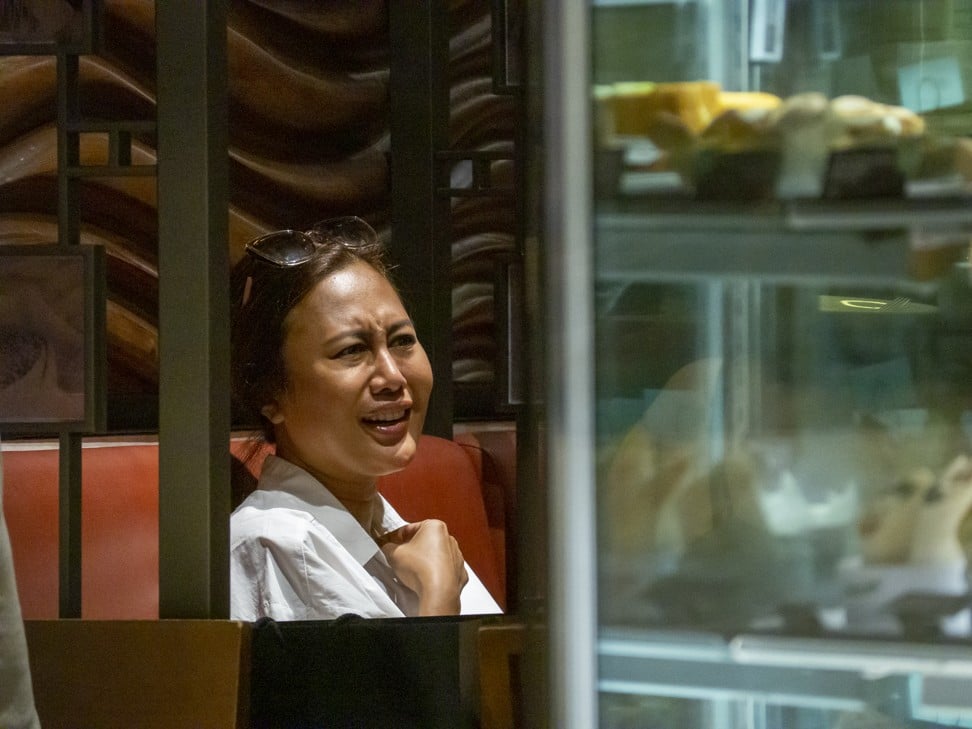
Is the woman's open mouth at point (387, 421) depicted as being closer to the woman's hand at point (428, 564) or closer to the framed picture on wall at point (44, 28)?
the woman's hand at point (428, 564)

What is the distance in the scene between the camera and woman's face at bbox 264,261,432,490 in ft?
6.40

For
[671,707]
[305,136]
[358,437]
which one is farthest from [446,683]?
[305,136]

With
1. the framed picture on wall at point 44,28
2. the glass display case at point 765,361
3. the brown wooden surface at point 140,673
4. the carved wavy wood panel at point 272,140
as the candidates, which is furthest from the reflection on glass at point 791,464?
the carved wavy wood panel at point 272,140

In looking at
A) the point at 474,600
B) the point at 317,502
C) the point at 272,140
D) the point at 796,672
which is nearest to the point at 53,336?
the point at 317,502

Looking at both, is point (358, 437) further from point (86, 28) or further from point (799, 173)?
point (799, 173)

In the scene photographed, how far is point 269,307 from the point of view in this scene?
198cm

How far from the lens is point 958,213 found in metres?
0.87

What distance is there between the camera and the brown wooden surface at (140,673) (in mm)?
1164

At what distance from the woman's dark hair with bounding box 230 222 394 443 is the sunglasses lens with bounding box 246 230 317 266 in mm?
11

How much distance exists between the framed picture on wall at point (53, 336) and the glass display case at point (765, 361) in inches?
22.8

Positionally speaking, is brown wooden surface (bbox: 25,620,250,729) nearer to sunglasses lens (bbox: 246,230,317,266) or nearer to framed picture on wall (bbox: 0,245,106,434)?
framed picture on wall (bbox: 0,245,106,434)

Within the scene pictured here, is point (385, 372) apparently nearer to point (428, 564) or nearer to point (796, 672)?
point (428, 564)

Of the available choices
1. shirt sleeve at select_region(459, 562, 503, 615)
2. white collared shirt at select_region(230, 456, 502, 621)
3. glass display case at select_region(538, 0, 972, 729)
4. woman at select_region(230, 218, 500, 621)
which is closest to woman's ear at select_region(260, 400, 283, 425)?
woman at select_region(230, 218, 500, 621)

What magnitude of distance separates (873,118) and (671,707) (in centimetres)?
49
